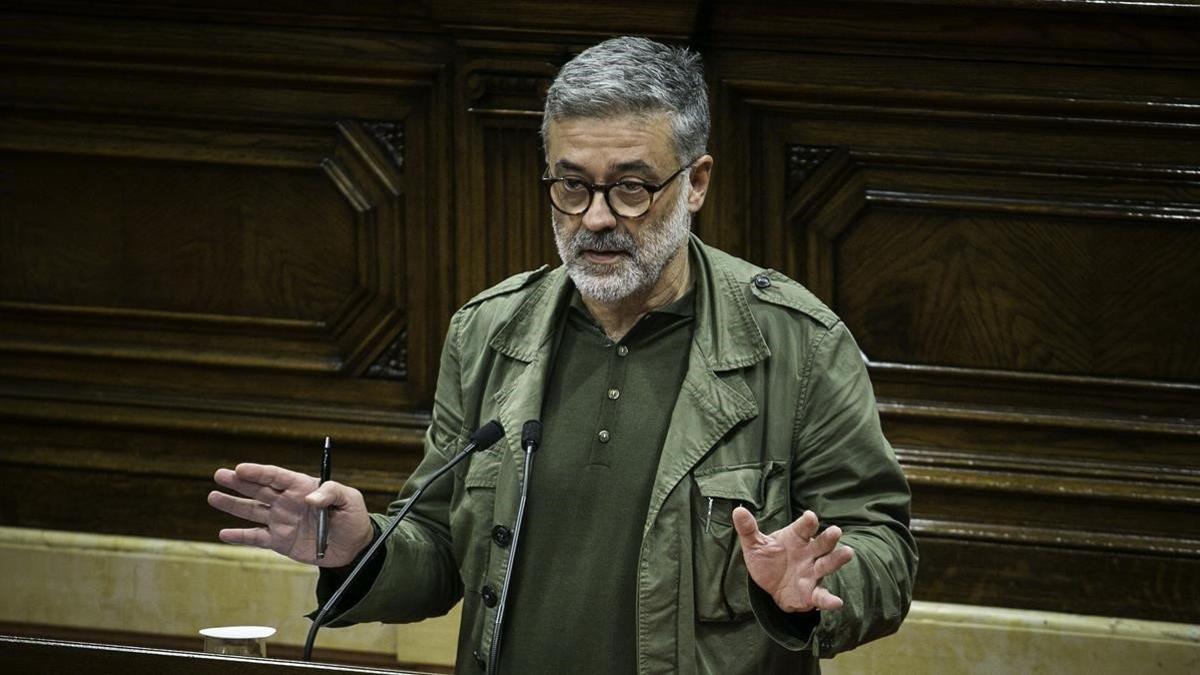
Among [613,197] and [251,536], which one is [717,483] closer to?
[613,197]

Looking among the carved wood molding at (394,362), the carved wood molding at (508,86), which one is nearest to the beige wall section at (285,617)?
the carved wood molding at (394,362)

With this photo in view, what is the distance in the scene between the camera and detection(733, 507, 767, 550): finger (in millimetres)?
2230

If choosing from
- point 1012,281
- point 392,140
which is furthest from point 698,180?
point 392,140

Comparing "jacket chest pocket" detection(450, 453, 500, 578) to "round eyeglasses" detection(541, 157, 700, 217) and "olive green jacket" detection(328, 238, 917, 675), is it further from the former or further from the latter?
"round eyeglasses" detection(541, 157, 700, 217)

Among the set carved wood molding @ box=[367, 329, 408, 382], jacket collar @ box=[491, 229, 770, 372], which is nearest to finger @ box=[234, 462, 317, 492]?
jacket collar @ box=[491, 229, 770, 372]

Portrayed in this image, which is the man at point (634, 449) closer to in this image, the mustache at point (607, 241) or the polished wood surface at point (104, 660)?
the mustache at point (607, 241)

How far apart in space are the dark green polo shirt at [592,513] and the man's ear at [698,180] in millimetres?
184

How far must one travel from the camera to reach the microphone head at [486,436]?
95.9 inches

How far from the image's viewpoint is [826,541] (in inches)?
87.3

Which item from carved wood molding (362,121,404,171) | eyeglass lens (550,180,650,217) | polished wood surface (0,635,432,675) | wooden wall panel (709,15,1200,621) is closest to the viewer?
polished wood surface (0,635,432,675)

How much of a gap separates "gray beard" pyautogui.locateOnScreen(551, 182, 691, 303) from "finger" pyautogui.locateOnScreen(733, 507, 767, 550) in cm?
50

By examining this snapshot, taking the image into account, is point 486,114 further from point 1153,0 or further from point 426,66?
point 1153,0

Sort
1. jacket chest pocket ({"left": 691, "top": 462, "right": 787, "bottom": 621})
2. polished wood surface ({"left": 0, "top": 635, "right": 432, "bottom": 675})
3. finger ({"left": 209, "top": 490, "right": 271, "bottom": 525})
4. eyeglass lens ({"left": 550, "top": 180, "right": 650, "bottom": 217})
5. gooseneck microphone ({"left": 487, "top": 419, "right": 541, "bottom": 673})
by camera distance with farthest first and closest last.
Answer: eyeglass lens ({"left": 550, "top": 180, "right": 650, "bottom": 217}) < jacket chest pocket ({"left": 691, "top": 462, "right": 787, "bottom": 621}) < finger ({"left": 209, "top": 490, "right": 271, "bottom": 525}) < gooseneck microphone ({"left": 487, "top": 419, "right": 541, "bottom": 673}) < polished wood surface ({"left": 0, "top": 635, "right": 432, "bottom": 675})

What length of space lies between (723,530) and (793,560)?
292 millimetres
